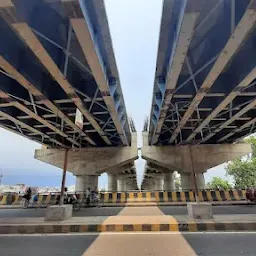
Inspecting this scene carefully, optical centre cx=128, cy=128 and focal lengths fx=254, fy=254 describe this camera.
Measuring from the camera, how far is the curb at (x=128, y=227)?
7.86 m

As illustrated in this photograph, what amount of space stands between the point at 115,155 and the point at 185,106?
1029 centimetres

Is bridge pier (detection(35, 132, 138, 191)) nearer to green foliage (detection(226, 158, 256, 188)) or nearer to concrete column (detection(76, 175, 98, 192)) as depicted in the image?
concrete column (detection(76, 175, 98, 192))

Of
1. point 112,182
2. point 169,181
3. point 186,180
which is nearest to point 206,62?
point 186,180

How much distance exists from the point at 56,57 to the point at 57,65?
0.27 metres

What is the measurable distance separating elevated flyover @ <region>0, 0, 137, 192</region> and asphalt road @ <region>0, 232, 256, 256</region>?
4932 millimetres

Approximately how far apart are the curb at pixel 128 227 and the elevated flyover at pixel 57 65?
4.14 meters

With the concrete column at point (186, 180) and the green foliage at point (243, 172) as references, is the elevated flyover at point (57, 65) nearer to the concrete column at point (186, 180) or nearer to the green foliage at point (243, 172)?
the concrete column at point (186, 180)

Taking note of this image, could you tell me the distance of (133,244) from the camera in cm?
611

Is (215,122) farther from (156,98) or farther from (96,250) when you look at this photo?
(96,250)

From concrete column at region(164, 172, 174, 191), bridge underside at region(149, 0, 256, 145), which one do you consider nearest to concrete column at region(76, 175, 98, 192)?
bridge underside at region(149, 0, 256, 145)

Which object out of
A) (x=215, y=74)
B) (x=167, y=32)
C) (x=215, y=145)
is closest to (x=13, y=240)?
(x=167, y=32)

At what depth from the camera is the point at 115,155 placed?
70.4 ft

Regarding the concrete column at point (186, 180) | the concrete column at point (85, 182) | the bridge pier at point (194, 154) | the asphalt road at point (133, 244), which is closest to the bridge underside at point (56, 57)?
the asphalt road at point (133, 244)

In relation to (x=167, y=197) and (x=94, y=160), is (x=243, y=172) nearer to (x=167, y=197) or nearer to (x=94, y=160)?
(x=167, y=197)
